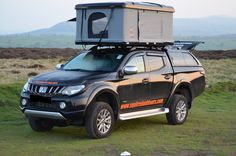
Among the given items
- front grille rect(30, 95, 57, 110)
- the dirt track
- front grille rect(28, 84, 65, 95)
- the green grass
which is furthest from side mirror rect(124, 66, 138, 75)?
the dirt track

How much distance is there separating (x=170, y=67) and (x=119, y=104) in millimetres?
2103

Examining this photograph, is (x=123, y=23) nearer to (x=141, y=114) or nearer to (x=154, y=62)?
(x=154, y=62)

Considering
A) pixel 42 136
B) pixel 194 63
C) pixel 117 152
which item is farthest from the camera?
pixel 194 63

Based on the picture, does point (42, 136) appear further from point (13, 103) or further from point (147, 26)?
point (13, 103)

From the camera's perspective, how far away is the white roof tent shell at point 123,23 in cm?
1125

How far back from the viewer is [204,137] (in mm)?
10922

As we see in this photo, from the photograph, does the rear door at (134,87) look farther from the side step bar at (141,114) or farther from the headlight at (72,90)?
the headlight at (72,90)

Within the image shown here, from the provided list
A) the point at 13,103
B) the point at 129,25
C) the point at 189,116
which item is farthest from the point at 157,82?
the point at 13,103

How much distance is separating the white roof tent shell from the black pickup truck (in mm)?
332

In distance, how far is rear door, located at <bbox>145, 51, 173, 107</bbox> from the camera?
12.0m

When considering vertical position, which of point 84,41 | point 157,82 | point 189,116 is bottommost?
point 189,116

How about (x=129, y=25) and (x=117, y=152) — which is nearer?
(x=117, y=152)

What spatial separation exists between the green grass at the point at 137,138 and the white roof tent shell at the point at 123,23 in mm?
1945

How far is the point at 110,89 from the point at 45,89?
4.17ft
